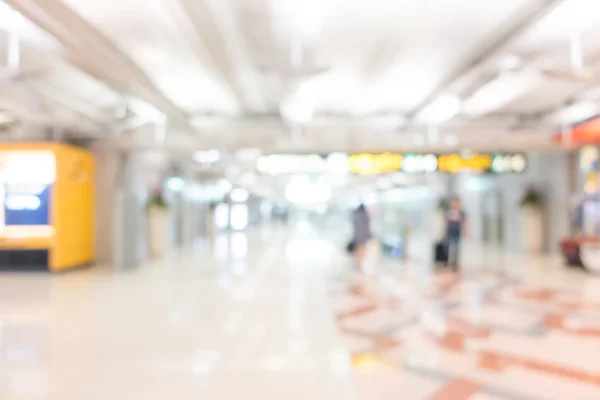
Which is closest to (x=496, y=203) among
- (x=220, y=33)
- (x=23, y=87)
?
(x=220, y=33)

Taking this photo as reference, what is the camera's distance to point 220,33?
183 inches

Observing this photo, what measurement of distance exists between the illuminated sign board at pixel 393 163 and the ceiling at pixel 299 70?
1.24 m

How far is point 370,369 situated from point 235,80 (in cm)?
465

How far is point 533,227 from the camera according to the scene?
11.6 metres

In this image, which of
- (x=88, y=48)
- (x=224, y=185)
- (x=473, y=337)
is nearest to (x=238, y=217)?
(x=224, y=185)

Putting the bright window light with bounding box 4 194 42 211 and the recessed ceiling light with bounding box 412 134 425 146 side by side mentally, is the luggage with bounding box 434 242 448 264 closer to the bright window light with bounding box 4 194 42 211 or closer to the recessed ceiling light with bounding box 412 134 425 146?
the recessed ceiling light with bounding box 412 134 425 146

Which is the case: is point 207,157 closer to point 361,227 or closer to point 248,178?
point 361,227

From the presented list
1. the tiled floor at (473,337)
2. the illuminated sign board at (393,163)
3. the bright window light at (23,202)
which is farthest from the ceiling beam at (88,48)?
the illuminated sign board at (393,163)

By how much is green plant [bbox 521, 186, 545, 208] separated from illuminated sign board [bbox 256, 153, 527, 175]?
2.38ft

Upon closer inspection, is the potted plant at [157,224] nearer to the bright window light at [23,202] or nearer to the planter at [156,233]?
the planter at [156,233]

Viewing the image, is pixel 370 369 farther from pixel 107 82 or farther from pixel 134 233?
pixel 134 233

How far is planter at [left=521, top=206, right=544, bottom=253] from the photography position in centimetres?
1146

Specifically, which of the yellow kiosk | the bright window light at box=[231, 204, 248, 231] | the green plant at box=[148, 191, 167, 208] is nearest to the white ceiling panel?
the yellow kiosk

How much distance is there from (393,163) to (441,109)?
2.91 metres
